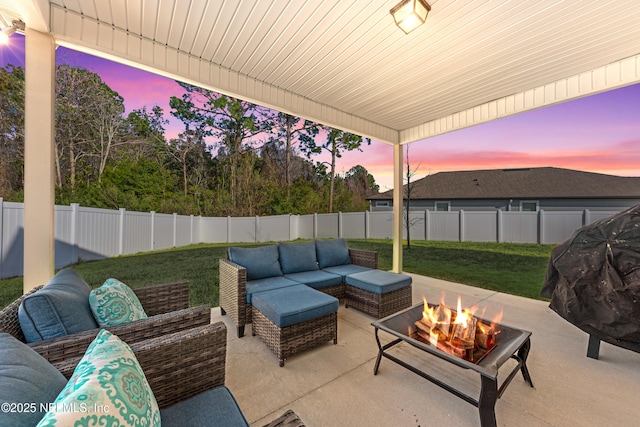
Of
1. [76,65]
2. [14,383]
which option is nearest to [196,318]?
[14,383]

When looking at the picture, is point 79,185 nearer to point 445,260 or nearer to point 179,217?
A: point 179,217

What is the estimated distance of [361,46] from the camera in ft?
8.23

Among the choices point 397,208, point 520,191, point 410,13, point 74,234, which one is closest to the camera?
point 410,13

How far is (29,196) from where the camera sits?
199 cm

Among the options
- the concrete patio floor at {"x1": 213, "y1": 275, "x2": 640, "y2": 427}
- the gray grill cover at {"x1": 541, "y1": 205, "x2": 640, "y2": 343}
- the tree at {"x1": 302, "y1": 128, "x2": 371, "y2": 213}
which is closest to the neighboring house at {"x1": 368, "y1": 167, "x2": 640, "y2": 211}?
the tree at {"x1": 302, "y1": 128, "x2": 371, "y2": 213}

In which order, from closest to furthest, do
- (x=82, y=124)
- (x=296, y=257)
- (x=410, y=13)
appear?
(x=410, y=13), (x=82, y=124), (x=296, y=257)

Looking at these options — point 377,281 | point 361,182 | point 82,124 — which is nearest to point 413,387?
point 377,281

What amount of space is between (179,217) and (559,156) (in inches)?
336

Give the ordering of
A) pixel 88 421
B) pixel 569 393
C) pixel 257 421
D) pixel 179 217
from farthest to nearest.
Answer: pixel 179 217 → pixel 569 393 → pixel 257 421 → pixel 88 421

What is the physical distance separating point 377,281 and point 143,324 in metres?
2.45

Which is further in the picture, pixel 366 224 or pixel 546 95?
pixel 366 224

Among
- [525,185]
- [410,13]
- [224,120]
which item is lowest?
[525,185]

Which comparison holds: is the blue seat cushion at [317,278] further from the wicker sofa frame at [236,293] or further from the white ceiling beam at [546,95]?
the white ceiling beam at [546,95]

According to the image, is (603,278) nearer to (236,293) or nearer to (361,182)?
(236,293)
